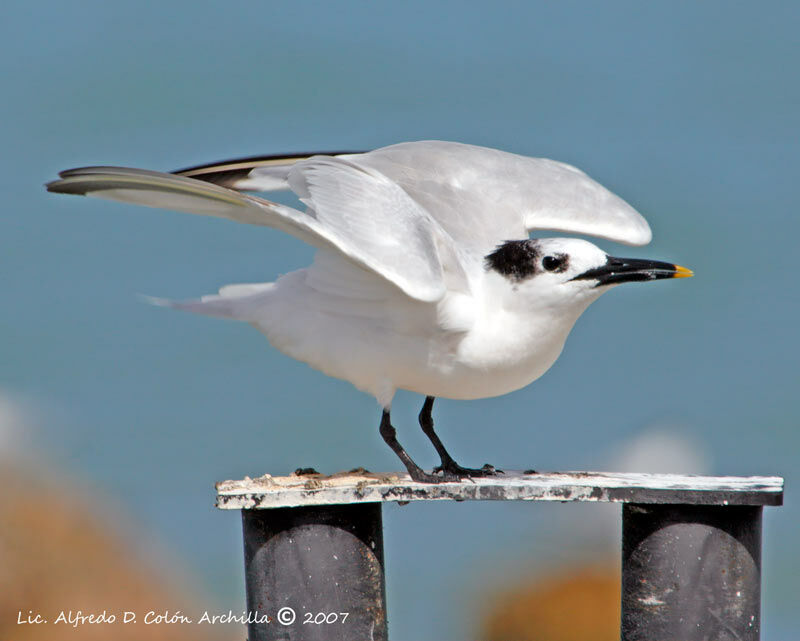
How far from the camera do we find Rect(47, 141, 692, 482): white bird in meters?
4.78

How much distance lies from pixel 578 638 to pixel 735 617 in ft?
16.3

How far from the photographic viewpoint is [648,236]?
645 cm

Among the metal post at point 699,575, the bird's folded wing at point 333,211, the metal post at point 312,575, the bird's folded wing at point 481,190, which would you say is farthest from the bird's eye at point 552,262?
the metal post at point 312,575

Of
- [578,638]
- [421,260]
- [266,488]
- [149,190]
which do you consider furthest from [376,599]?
[578,638]

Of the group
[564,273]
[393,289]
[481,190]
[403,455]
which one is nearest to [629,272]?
[564,273]

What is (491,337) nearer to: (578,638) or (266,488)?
(266,488)

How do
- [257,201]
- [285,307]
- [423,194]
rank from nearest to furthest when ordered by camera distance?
[257,201] → [285,307] → [423,194]

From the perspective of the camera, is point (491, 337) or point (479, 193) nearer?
point (491, 337)

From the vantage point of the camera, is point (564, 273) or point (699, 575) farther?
point (564, 273)

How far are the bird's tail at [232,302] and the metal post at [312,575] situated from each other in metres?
1.07

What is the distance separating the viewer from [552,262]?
517 centimetres

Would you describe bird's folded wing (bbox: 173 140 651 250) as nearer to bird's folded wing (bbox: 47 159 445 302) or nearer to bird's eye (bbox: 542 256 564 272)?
bird's eye (bbox: 542 256 564 272)

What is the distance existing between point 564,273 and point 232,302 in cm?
153

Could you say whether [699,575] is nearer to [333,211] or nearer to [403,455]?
[403,455]
